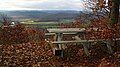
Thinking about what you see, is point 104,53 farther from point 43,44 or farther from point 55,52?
point 43,44

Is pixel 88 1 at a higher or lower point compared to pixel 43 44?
higher

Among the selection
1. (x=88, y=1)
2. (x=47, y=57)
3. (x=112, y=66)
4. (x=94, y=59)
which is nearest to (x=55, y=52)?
(x=47, y=57)

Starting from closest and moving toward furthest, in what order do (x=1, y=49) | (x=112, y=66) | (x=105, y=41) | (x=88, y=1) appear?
(x=112, y=66) → (x=105, y=41) → (x=1, y=49) → (x=88, y=1)

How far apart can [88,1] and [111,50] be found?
500 cm

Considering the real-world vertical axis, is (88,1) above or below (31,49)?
above

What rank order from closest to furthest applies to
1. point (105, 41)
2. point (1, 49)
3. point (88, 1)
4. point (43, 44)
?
point (105, 41) < point (1, 49) < point (43, 44) < point (88, 1)

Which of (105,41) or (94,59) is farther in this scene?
(105,41)

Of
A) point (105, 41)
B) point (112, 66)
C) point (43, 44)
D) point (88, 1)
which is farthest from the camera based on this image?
point (88, 1)

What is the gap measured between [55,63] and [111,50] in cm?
218

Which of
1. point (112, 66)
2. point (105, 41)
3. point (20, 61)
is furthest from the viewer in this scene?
point (105, 41)

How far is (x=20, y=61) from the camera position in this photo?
12.2m

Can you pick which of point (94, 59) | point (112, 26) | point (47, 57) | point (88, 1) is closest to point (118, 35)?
point (112, 26)

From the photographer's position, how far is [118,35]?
43.3 ft

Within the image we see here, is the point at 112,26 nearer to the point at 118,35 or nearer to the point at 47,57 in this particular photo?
the point at 118,35
